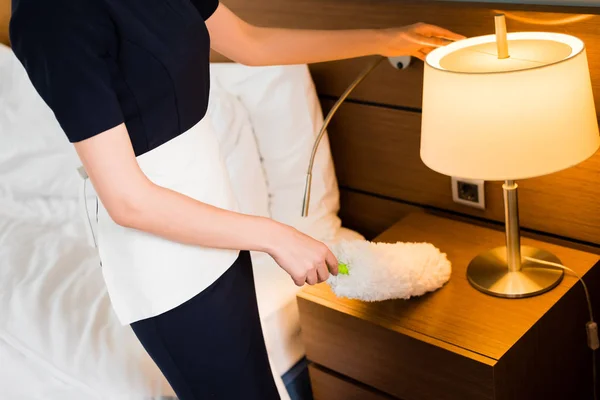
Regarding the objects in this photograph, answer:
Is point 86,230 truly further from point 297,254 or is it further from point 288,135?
point 297,254

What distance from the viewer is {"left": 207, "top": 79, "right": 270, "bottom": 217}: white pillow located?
6.10 feet

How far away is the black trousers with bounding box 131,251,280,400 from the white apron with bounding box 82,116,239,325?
0.02 metres

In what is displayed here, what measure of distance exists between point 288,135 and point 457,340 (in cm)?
73

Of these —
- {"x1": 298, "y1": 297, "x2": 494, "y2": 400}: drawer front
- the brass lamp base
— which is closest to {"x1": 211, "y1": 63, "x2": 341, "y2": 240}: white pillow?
{"x1": 298, "y1": 297, "x2": 494, "y2": 400}: drawer front

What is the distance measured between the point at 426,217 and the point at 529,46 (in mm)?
541

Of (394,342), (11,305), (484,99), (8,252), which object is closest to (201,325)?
(394,342)

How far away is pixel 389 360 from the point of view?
4.88ft

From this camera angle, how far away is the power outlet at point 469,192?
1.67m

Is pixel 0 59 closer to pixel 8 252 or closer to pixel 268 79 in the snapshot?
pixel 8 252

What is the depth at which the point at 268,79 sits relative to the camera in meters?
1.87

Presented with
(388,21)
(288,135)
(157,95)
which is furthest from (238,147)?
(157,95)

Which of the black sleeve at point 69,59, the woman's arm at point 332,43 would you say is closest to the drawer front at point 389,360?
the woman's arm at point 332,43

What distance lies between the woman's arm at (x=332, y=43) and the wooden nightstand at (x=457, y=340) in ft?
1.40

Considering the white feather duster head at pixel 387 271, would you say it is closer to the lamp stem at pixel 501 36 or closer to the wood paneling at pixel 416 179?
the wood paneling at pixel 416 179
